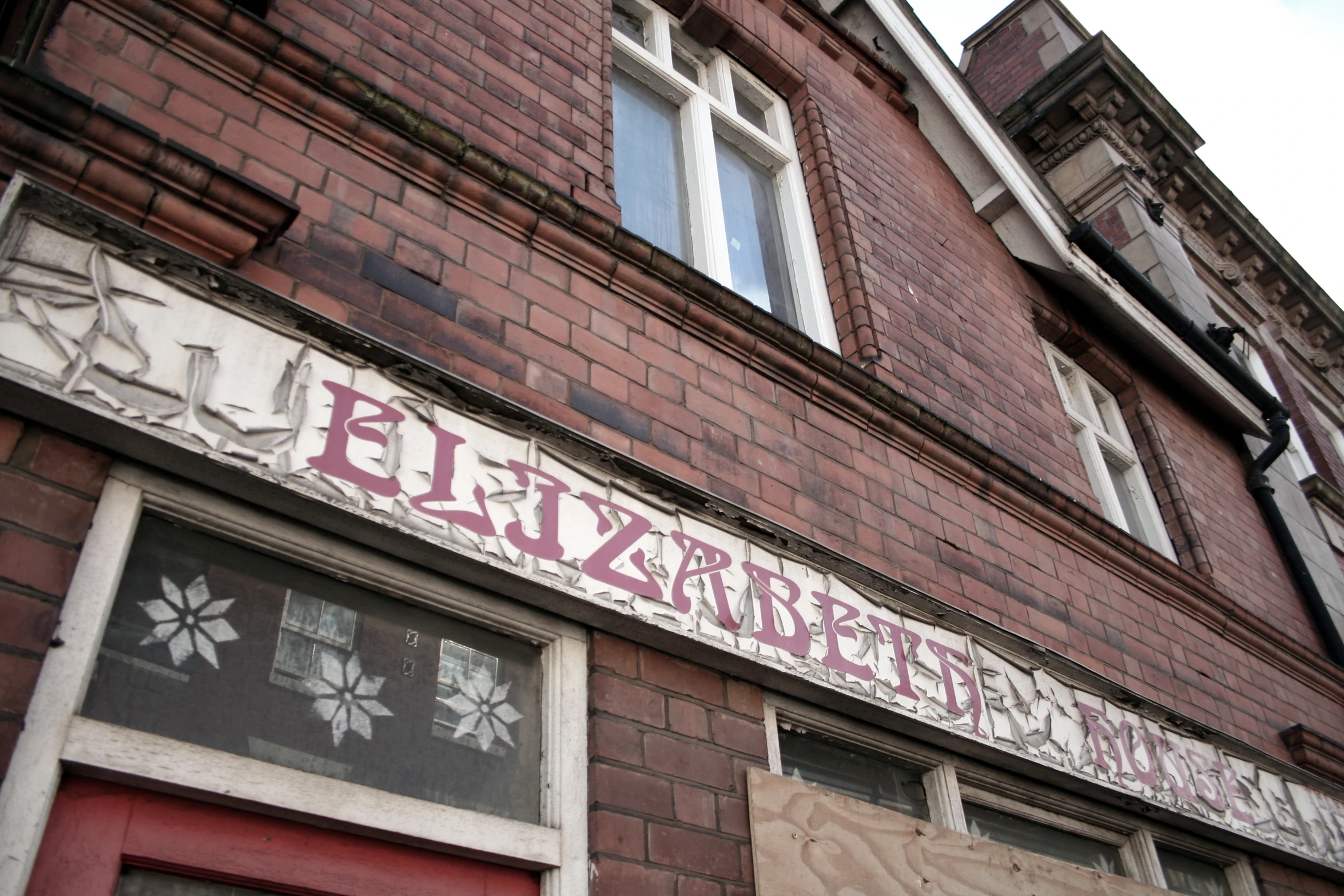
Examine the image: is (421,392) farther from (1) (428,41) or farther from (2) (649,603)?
(1) (428,41)

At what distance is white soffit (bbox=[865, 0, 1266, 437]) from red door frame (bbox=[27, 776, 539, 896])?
216 inches

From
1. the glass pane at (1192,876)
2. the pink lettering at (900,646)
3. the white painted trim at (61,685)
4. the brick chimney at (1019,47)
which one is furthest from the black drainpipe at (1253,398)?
the white painted trim at (61,685)

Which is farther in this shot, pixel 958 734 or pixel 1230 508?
pixel 1230 508

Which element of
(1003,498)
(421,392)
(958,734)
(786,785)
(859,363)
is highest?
(859,363)

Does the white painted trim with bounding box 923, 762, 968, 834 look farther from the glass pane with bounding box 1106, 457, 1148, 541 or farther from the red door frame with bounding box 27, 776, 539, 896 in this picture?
the glass pane with bounding box 1106, 457, 1148, 541

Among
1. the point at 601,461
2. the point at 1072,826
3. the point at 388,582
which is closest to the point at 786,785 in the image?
the point at 601,461

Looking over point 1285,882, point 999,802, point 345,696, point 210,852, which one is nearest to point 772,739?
point 999,802

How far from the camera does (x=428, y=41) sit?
3.63 metres

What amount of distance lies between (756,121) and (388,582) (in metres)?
4.09

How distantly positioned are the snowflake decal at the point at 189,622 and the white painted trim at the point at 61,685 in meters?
0.10

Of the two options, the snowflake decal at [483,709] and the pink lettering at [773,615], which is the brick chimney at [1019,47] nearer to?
the pink lettering at [773,615]

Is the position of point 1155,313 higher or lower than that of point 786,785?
higher

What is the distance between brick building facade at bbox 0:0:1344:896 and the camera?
82.4 inches

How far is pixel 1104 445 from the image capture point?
6680 millimetres
